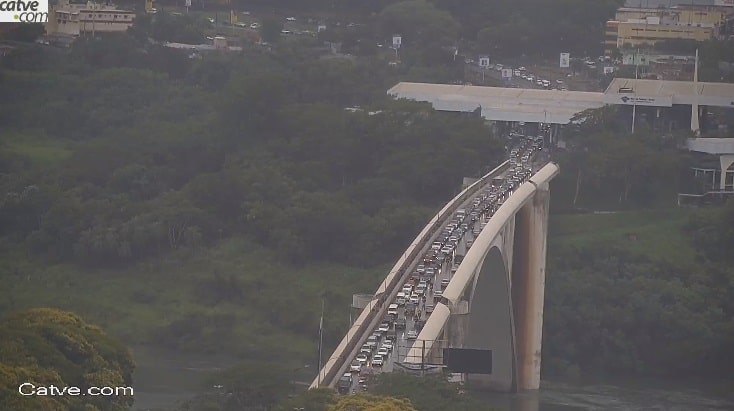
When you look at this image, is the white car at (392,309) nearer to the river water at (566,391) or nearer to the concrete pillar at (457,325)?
the concrete pillar at (457,325)

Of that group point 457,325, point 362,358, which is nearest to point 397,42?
point 457,325

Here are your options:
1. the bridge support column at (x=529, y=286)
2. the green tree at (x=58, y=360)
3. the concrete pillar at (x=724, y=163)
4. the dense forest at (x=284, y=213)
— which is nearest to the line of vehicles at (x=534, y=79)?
the dense forest at (x=284, y=213)

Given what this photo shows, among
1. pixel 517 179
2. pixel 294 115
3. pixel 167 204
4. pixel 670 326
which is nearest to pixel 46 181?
pixel 167 204

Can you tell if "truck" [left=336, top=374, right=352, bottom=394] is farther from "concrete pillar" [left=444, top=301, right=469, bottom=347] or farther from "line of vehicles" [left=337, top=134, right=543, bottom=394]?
"concrete pillar" [left=444, top=301, right=469, bottom=347]

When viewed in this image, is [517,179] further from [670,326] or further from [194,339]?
[194,339]

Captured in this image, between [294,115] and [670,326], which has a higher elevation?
[294,115]

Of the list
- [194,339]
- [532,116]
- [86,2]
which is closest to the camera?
[194,339]

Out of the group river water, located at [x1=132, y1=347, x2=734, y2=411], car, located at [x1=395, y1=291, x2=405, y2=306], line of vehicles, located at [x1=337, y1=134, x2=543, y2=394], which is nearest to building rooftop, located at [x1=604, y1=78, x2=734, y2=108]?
line of vehicles, located at [x1=337, y1=134, x2=543, y2=394]
